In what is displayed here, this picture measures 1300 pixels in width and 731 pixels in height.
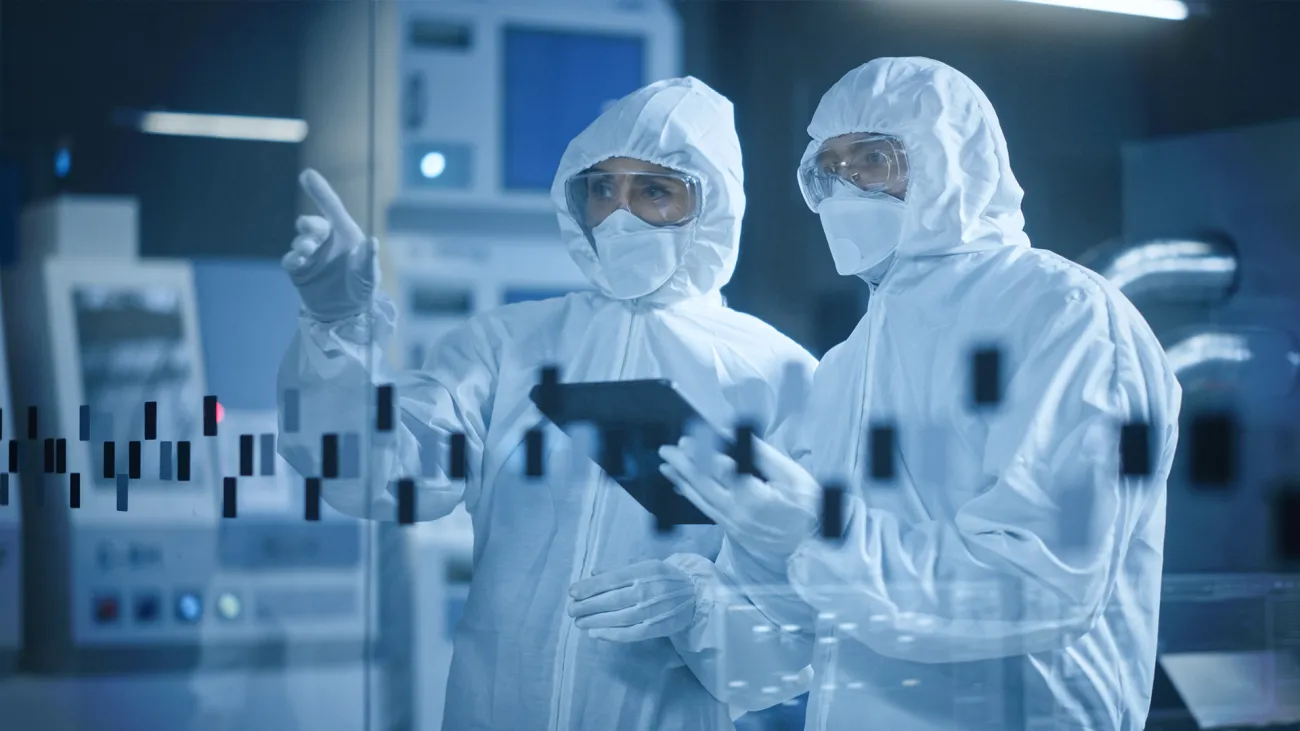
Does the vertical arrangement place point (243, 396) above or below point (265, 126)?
below

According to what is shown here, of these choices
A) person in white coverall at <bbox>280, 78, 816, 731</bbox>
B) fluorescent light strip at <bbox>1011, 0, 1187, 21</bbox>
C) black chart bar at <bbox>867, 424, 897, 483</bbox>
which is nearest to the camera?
black chart bar at <bbox>867, 424, 897, 483</bbox>

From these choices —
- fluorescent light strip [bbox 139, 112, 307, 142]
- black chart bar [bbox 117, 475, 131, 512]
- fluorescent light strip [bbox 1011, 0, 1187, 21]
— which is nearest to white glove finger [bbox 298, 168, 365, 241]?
fluorescent light strip [bbox 139, 112, 307, 142]

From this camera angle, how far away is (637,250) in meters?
1.63

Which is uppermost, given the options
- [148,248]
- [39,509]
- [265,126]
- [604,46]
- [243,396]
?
[604,46]

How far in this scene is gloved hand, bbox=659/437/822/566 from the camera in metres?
1.43

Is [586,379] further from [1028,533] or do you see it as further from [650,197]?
[1028,533]

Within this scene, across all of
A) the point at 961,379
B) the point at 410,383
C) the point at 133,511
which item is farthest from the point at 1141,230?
the point at 133,511

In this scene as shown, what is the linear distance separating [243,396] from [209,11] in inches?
25.0

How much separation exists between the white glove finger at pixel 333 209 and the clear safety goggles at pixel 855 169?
0.62 m

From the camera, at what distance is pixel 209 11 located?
6.26 feet

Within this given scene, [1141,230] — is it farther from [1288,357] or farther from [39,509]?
[39,509]

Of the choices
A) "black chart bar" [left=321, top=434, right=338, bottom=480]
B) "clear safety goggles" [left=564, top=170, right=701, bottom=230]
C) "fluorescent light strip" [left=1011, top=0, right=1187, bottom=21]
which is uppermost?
"fluorescent light strip" [left=1011, top=0, right=1187, bottom=21]

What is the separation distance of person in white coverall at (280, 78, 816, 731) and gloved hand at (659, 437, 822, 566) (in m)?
0.13

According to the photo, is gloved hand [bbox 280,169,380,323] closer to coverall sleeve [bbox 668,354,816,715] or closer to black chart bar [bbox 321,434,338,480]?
black chart bar [bbox 321,434,338,480]
